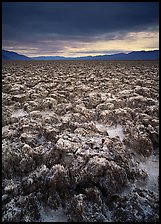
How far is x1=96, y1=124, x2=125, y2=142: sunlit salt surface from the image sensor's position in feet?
16.9

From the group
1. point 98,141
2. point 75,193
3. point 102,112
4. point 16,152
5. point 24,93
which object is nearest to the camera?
point 75,193

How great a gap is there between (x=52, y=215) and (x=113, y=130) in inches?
113

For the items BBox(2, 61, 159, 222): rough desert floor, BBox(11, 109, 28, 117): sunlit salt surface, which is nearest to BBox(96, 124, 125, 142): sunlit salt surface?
BBox(2, 61, 159, 222): rough desert floor

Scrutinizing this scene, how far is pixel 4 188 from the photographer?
133 inches

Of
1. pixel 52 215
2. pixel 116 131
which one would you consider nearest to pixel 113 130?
pixel 116 131

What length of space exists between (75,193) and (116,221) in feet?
2.41

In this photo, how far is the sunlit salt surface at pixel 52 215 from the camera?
9.77ft

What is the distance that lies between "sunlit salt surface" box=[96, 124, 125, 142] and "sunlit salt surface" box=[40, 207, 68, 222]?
243 centimetres

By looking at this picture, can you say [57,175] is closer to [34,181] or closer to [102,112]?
[34,181]

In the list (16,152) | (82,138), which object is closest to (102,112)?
(82,138)

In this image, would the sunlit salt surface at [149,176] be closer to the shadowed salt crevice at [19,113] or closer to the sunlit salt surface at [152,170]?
the sunlit salt surface at [152,170]

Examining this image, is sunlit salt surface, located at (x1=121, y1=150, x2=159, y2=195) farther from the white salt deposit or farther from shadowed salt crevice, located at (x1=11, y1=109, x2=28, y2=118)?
shadowed salt crevice, located at (x1=11, y1=109, x2=28, y2=118)

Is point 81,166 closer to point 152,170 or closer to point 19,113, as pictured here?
point 152,170

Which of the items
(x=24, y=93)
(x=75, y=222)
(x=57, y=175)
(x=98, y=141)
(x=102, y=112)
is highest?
(x=24, y=93)
